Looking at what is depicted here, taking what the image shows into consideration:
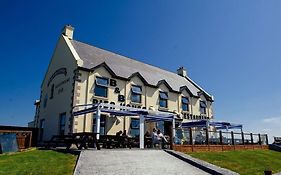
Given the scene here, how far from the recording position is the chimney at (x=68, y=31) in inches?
899

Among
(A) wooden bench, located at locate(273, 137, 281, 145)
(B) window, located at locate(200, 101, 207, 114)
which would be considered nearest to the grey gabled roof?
(B) window, located at locate(200, 101, 207, 114)

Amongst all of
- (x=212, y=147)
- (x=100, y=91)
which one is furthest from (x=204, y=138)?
(x=100, y=91)

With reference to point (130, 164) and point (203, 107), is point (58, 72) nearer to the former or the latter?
point (130, 164)

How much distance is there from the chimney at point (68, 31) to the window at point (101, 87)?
595 centimetres

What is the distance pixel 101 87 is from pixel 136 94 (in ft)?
12.3

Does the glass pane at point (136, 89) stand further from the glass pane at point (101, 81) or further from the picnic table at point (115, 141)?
the picnic table at point (115, 141)

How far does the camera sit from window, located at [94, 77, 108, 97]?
19750 millimetres

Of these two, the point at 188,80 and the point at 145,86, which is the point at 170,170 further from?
the point at 188,80

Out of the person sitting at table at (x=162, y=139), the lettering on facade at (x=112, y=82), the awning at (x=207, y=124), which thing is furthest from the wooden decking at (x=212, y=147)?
the lettering on facade at (x=112, y=82)

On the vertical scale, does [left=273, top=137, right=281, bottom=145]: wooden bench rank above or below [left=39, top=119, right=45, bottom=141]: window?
below

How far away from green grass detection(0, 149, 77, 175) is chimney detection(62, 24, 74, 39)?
13486 millimetres

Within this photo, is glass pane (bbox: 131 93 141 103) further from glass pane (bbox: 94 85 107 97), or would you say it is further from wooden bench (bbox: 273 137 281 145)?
wooden bench (bbox: 273 137 281 145)

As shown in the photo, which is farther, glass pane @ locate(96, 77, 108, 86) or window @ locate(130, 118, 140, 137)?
window @ locate(130, 118, 140, 137)

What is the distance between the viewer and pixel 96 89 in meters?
19.8
